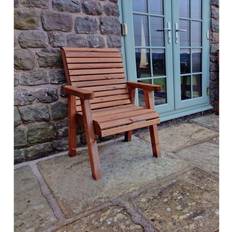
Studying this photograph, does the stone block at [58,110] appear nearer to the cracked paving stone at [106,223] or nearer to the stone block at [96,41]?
the stone block at [96,41]

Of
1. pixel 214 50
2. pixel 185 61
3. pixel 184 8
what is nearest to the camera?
pixel 184 8

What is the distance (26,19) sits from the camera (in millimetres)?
1710

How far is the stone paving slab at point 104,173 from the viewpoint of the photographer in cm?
130

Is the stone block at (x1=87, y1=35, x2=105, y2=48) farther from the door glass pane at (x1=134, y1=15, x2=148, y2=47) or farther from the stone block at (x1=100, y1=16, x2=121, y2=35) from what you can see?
the door glass pane at (x1=134, y1=15, x2=148, y2=47)

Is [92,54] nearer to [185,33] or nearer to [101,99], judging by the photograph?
[101,99]

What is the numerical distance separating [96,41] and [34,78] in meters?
0.65

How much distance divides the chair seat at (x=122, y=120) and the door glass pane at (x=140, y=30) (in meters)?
0.95

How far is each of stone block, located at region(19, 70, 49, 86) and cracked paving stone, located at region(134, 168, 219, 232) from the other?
1158 millimetres

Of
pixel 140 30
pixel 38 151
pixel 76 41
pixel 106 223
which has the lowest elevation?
pixel 106 223

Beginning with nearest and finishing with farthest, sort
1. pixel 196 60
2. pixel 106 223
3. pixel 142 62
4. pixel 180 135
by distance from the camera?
pixel 106 223 < pixel 180 135 < pixel 142 62 < pixel 196 60

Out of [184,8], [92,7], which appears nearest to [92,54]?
[92,7]

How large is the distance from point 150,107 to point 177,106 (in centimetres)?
103

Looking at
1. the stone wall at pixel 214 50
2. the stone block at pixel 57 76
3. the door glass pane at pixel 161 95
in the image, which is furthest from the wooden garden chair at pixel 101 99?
the stone wall at pixel 214 50

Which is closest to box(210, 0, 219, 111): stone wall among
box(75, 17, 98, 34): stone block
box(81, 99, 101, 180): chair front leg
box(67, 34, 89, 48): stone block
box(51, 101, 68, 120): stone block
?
box(75, 17, 98, 34): stone block
